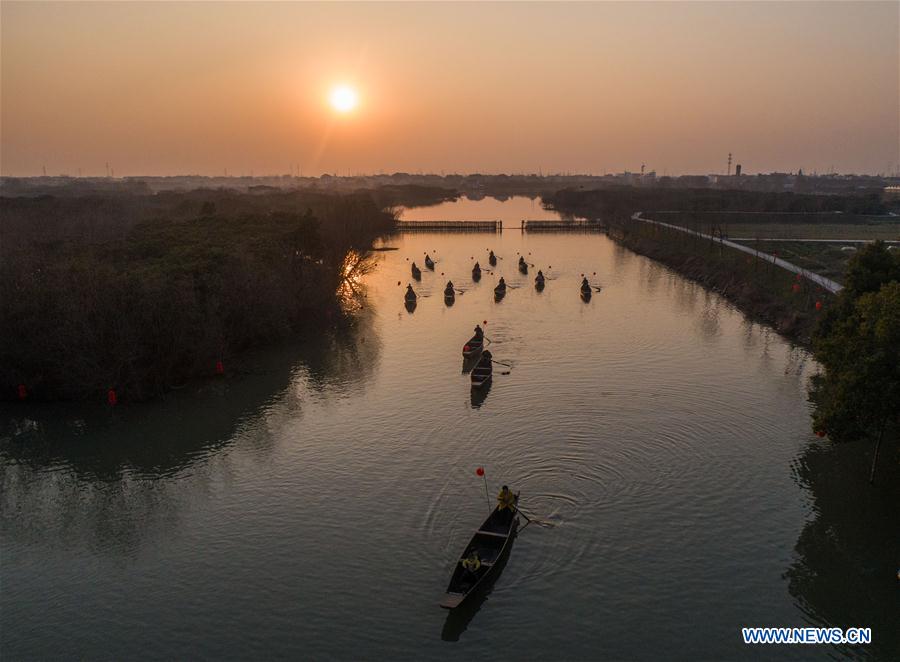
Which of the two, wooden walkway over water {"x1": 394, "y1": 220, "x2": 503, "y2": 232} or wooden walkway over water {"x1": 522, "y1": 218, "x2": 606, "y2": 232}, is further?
wooden walkway over water {"x1": 394, "y1": 220, "x2": 503, "y2": 232}

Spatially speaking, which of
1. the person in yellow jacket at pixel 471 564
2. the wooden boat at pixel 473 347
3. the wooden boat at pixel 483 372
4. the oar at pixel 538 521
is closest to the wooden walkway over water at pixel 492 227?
the wooden boat at pixel 473 347

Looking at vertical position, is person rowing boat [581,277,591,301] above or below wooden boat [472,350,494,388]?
above

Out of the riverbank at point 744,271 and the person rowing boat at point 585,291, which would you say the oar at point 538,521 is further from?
the person rowing boat at point 585,291

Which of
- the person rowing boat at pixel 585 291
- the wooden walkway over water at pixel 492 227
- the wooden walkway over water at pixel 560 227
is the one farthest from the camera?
the wooden walkway over water at pixel 492 227

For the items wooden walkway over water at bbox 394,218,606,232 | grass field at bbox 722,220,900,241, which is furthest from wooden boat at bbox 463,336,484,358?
wooden walkway over water at bbox 394,218,606,232

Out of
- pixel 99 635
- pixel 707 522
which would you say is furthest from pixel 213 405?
pixel 707 522

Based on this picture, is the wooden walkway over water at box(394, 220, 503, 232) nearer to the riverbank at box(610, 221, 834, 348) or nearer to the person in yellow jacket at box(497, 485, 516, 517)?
the riverbank at box(610, 221, 834, 348)

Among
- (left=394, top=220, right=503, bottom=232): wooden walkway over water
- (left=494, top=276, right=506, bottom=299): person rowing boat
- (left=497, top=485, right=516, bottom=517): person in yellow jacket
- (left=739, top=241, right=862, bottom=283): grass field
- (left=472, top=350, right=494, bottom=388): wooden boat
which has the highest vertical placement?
(left=394, top=220, right=503, bottom=232): wooden walkway over water
